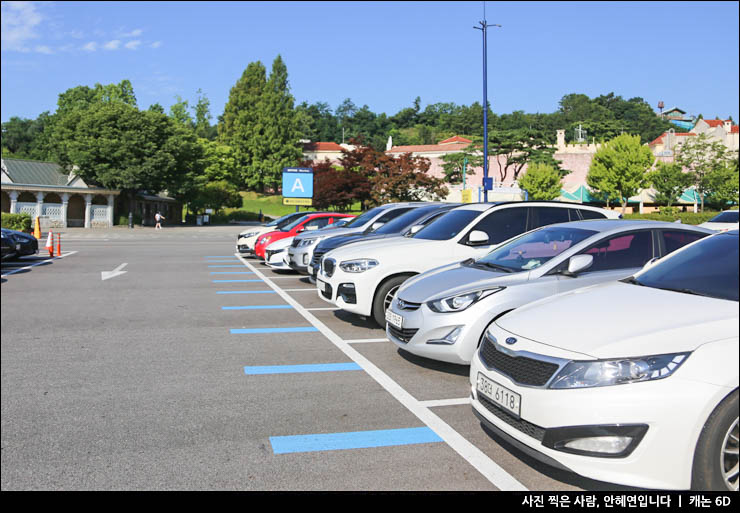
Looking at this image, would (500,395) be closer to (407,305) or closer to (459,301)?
(459,301)

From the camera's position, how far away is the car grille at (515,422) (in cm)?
346

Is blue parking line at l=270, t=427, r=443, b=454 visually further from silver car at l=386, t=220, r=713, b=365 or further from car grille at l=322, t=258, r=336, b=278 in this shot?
car grille at l=322, t=258, r=336, b=278

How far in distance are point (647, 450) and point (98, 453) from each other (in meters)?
3.25

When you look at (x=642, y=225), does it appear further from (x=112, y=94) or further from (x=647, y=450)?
(x=112, y=94)

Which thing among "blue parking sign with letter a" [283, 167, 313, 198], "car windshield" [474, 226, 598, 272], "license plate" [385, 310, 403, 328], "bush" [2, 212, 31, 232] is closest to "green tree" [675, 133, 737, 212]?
"blue parking sign with letter a" [283, 167, 313, 198]

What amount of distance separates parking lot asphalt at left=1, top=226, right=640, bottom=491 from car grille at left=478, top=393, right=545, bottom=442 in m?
0.37

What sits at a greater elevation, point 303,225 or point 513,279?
point 303,225

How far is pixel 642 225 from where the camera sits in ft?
20.4

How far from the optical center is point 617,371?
324cm

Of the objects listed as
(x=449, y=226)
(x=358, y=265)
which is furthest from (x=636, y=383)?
(x=449, y=226)

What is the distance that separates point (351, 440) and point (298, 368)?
214cm

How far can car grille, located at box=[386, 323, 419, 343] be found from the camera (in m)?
6.07

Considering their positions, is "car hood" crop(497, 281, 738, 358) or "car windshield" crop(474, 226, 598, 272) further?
"car windshield" crop(474, 226, 598, 272)

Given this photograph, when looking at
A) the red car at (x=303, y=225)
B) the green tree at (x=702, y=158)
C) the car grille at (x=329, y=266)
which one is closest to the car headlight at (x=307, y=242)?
the red car at (x=303, y=225)
